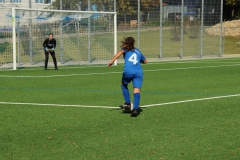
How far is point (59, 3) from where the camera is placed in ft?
93.5

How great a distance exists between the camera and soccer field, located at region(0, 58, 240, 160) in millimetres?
7332

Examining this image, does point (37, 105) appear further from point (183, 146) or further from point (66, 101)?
point (183, 146)

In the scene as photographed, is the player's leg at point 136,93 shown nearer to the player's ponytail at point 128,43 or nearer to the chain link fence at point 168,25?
the player's ponytail at point 128,43

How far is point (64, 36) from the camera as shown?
2830cm

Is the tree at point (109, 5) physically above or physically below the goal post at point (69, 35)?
above

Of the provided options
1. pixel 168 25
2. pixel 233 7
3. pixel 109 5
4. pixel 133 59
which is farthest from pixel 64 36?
pixel 233 7

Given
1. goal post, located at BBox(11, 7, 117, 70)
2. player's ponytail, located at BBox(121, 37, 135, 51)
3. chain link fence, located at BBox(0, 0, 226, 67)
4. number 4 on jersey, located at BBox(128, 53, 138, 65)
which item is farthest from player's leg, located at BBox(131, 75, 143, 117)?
chain link fence, located at BBox(0, 0, 226, 67)

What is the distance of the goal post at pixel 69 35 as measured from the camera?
26.7 meters

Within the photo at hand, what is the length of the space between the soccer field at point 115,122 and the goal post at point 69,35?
10441mm

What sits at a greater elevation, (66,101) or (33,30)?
(33,30)

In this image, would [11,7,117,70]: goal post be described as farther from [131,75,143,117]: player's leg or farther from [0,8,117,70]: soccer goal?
[131,75,143,117]: player's leg

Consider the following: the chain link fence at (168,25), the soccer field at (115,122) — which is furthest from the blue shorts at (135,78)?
the chain link fence at (168,25)

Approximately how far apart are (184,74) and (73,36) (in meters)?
10.1

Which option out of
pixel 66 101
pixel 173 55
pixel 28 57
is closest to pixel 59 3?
pixel 28 57
